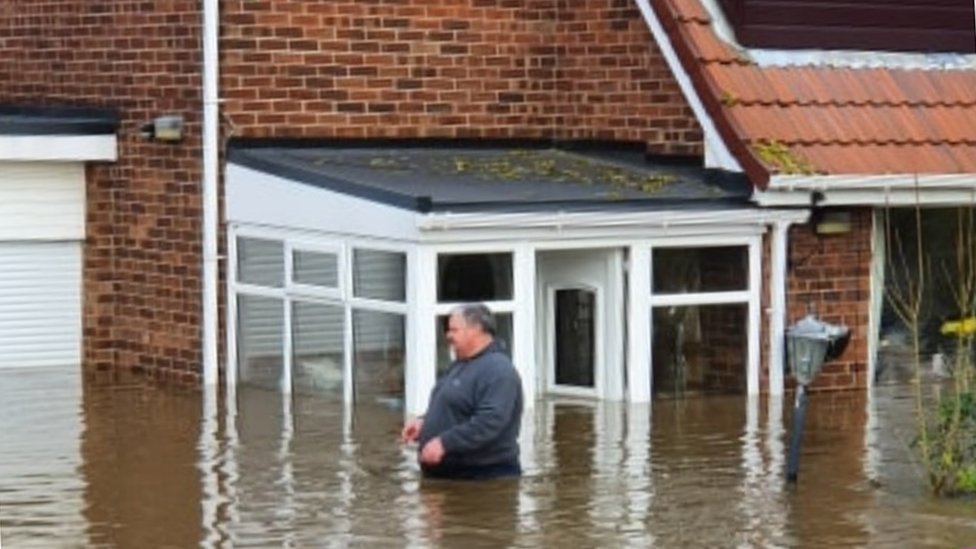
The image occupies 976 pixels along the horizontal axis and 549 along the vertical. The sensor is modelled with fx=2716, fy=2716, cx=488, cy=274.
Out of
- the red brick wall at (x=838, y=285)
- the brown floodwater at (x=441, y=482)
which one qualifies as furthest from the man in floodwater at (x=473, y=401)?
the red brick wall at (x=838, y=285)

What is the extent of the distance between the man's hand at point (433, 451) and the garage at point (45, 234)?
333 inches

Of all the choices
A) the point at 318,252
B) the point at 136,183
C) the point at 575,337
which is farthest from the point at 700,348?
the point at 136,183

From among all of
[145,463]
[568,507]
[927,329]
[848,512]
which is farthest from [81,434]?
[927,329]

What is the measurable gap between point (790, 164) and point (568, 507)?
707 centimetres

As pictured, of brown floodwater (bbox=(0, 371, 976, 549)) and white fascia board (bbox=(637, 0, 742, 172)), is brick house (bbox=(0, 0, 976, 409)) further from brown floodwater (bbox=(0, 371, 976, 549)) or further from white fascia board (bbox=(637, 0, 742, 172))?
brown floodwater (bbox=(0, 371, 976, 549))

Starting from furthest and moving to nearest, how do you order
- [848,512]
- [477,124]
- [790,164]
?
[477,124]
[790,164]
[848,512]

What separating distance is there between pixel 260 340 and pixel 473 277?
2.53 meters

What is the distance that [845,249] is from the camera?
2262cm

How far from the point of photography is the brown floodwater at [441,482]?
46.8 feet

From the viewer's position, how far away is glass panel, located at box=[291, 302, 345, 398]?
835 inches

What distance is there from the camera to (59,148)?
23109 mm

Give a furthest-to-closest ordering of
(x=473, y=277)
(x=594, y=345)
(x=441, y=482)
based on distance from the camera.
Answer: (x=594, y=345) → (x=473, y=277) → (x=441, y=482)

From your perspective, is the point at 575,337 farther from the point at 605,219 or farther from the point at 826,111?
the point at 826,111

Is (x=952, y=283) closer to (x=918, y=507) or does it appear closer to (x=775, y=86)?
(x=775, y=86)
